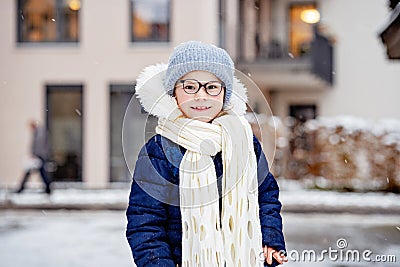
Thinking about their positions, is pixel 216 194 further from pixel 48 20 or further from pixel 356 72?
pixel 356 72

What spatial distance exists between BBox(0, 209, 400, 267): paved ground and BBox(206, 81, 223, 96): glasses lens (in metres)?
4.92

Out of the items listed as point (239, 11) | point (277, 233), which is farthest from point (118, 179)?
point (277, 233)

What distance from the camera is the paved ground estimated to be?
26.2 ft

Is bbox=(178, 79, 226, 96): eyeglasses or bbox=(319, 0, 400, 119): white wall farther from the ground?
bbox=(319, 0, 400, 119): white wall

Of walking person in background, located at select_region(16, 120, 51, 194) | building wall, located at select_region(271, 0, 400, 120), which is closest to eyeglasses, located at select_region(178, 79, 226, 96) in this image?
walking person in background, located at select_region(16, 120, 51, 194)

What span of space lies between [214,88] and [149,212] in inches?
19.4

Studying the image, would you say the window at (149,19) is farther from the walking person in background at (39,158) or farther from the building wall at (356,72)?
the building wall at (356,72)

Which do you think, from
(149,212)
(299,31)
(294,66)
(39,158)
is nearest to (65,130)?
(39,158)

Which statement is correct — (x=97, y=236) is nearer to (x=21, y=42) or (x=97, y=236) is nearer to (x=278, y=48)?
(x=21, y=42)

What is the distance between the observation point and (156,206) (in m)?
2.67

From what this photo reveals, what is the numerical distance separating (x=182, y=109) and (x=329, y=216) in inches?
380

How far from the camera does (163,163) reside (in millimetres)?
2707

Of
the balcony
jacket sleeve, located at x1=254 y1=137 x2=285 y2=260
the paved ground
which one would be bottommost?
the paved ground

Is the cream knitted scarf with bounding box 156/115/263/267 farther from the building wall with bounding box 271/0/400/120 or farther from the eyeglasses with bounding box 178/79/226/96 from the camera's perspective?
the building wall with bounding box 271/0/400/120
